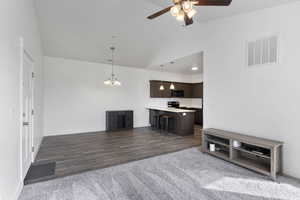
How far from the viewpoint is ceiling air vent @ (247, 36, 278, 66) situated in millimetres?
2880

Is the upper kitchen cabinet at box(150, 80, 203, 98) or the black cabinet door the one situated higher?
the upper kitchen cabinet at box(150, 80, 203, 98)

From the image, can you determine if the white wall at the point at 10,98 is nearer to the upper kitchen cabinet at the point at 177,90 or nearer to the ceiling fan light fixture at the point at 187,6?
the ceiling fan light fixture at the point at 187,6

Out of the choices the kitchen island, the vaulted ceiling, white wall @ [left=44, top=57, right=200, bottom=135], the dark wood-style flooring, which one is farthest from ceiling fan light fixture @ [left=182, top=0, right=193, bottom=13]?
white wall @ [left=44, top=57, right=200, bottom=135]

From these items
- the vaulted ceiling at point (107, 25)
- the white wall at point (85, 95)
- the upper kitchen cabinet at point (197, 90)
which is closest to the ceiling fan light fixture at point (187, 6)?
the vaulted ceiling at point (107, 25)

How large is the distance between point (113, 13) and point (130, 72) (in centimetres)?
333

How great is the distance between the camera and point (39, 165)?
10.0 ft

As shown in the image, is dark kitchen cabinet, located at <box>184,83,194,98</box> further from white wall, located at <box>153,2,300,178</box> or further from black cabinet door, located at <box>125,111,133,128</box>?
white wall, located at <box>153,2,300,178</box>

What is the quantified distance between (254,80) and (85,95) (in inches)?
221

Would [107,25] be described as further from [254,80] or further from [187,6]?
[254,80]

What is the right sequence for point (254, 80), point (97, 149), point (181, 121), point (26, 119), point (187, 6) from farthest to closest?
point (181, 121), point (97, 149), point (254, 80), point (26, 119), point (187, 6)

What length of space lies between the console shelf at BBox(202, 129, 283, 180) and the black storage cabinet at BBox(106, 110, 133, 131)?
3717mm

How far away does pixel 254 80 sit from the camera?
3170mm

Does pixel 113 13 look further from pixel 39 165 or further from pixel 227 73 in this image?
pixel 39 165

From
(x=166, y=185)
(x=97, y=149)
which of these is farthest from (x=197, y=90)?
(x=166, y=185)
